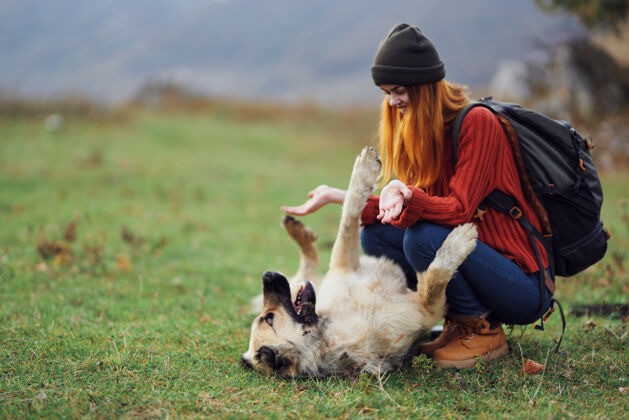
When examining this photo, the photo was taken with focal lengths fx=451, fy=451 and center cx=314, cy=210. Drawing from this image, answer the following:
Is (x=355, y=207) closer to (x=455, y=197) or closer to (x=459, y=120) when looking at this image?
(x=455, y=197)

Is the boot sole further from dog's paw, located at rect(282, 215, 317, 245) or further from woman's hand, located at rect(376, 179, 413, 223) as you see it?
dog's paw, located at rect(282, 215, 317, 245)

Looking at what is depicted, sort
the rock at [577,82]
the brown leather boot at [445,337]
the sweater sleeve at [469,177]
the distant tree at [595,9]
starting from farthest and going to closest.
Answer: the rock at [577,82]
the distant tree at [595,9]
the brown leather boot at [445,337]
the sweater sleeve at [469,177]

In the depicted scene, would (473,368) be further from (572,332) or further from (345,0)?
(345,0)

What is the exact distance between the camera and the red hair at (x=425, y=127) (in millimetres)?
2537

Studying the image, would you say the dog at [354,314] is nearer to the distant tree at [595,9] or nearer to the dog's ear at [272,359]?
the dog's ear at [272,359]

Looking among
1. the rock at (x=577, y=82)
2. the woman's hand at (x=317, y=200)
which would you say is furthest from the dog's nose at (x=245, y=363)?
the rock at (x=577, y=82)

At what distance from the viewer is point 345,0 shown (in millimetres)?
67875

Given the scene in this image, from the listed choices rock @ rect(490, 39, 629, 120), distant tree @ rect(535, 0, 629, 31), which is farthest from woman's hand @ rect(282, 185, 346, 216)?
rock @ rect(490, 39, 629, 120)

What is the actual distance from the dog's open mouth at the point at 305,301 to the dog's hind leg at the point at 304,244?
0.86 m

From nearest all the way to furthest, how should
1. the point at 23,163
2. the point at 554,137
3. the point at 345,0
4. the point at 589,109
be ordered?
1. the point at 554,137
2. the point at 23,163
3. the point at 589,109
4. the point at 345,0

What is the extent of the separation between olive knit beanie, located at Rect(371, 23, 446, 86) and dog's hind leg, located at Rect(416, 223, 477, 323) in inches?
33.8

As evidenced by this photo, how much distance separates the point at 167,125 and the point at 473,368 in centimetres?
1426

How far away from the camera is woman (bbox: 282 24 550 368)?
2.44 metres

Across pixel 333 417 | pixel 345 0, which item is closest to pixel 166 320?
pixel 333 417
